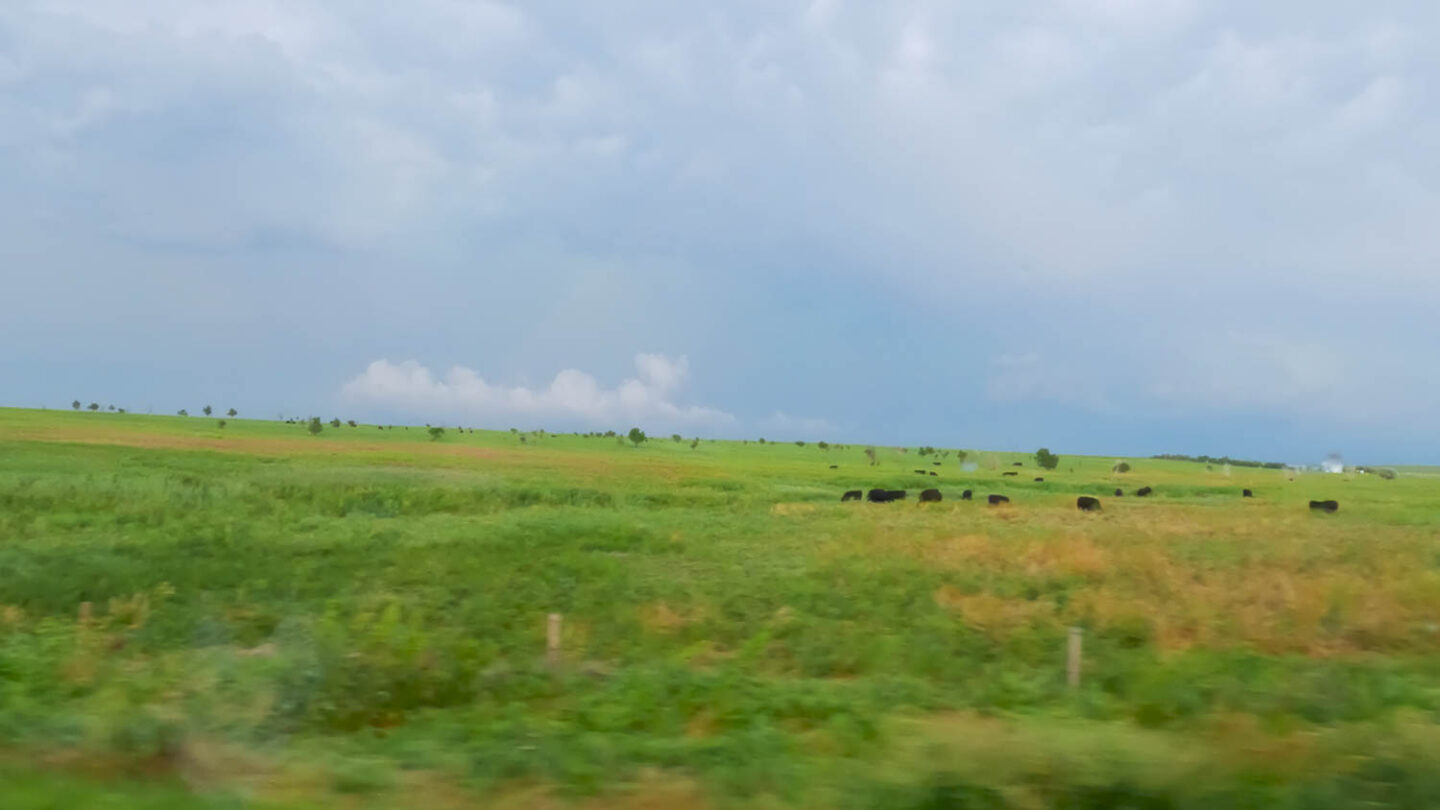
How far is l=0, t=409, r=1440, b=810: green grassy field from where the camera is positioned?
5762 millimetres

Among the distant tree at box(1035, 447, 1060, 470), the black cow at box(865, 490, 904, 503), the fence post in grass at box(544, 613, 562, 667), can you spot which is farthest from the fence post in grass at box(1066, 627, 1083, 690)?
the distant tree at box(1035, 447, 1060, 470)

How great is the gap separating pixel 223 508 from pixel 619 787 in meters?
27.6

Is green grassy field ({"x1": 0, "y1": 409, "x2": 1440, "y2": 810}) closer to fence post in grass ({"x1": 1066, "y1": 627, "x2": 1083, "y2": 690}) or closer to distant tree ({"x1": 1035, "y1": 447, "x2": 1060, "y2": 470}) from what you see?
fence post in grass ({"x1": 1066, "y1": 627, "x2": 1083, "y2": 690})

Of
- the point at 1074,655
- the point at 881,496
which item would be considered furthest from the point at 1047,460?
the point at 1074,655

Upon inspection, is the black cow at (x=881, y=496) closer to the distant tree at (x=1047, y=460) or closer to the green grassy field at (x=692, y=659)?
the green grassy field at (x=692, y=659)

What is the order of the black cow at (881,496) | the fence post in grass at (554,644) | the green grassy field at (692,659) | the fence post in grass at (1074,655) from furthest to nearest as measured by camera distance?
the black cow at (881,496)
the fence post in grass at (554,644)
the fence post in grass at (1074,655)
the green grassy field at (692,659)

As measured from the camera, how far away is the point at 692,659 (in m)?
12.4

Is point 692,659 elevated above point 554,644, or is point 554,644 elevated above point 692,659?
point 554,644

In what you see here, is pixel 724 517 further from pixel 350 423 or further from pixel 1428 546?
pixel 350 423

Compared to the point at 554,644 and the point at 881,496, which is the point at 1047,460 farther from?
the point at 554,644

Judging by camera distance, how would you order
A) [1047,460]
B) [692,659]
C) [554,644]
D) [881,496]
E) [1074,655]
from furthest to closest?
[1047,460] → [881,496] → [692,659] → [554,644] → [1074,655]

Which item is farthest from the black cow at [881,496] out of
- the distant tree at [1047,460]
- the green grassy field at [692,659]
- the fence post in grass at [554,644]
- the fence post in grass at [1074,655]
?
the distant tree at [1047,460]

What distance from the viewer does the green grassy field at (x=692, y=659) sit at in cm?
576

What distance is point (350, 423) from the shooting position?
398 feet
